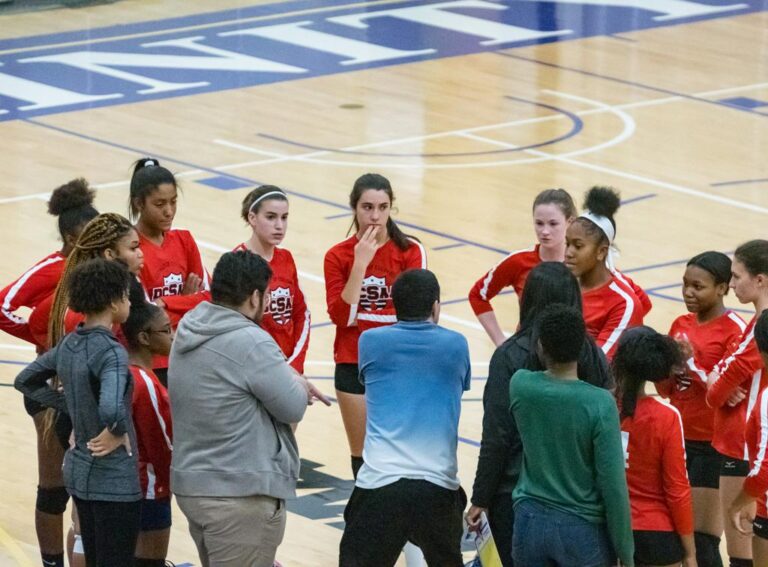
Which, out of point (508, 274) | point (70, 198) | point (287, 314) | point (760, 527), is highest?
point (70, 198)

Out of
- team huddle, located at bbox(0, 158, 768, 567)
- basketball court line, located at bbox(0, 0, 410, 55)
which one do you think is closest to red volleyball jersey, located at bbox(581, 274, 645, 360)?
team huddle, located at bbox(0, 158, 768, 567)

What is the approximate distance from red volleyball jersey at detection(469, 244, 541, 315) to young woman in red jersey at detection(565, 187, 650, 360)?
1.58 ft

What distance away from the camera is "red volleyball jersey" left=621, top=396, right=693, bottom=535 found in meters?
5.95

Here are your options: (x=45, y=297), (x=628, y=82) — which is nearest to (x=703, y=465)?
(x=45, y=297)

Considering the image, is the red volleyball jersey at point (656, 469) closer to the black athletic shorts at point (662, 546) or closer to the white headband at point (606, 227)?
the black athletic shorts at point (662, 546)

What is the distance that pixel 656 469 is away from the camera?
6.00 meters

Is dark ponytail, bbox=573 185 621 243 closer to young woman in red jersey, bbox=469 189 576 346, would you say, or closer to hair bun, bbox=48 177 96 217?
young woman in red jersey, bbox=469 189 576 346

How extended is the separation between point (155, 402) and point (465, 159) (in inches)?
404

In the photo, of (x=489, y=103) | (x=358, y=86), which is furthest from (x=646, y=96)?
(x=358, y=86)

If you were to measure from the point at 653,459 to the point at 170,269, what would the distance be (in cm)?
270

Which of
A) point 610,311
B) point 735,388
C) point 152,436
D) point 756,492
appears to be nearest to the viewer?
point 756,492

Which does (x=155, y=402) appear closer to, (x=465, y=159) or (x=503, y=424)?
(x=503, y=424)

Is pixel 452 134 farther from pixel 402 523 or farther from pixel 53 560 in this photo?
pixel 402 523

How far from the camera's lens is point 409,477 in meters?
6.09
